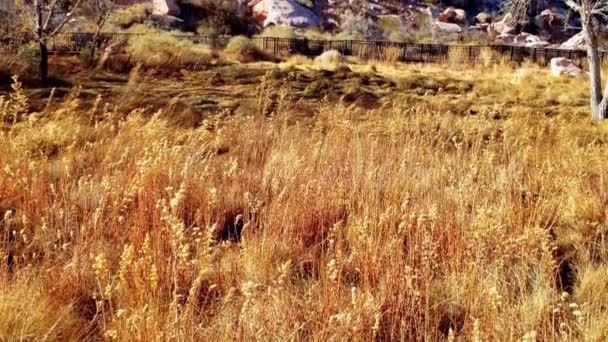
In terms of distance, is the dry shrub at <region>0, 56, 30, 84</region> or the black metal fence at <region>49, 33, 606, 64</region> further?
the black metal fence at <region>49, 33, 606, 64</region>

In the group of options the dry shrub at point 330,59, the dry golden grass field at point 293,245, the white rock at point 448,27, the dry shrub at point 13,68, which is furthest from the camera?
the white rock at point 448,27

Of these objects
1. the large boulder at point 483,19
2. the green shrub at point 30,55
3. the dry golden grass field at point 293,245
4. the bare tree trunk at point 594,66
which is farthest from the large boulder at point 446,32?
the dry golden grass field at point 293,245

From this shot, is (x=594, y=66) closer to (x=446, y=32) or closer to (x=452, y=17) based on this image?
(x=446, y=32)

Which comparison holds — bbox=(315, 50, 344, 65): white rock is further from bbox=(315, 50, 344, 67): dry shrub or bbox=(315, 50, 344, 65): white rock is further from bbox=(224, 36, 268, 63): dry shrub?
bbox=(224, 36, 268, 63): dry shrub

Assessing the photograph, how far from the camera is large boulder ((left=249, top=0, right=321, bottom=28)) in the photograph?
35.1m

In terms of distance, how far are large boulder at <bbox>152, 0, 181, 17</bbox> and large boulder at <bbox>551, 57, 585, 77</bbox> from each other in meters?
21.0

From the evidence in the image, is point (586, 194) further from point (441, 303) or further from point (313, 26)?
point (313, 26)

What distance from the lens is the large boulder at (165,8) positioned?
3261 cm

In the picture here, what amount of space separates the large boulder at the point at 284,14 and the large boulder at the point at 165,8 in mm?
5419

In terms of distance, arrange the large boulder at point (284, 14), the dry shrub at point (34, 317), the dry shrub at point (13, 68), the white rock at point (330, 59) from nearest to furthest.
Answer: the dry shrub at point (34, 317), the dry shrub at point (13, 68), the white rock at point (330, 59), the large boulder at point (284, 14)

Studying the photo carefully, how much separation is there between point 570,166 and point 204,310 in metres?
4.04

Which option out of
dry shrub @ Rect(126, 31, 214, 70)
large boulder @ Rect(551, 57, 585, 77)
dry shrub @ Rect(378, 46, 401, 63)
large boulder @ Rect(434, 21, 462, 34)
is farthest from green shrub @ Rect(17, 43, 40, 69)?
large boulder @ Rect(434, 21, 462, 34)

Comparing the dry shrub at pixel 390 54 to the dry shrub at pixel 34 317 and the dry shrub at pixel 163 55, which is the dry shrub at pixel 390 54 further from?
the dry shrub at pixel 34 317

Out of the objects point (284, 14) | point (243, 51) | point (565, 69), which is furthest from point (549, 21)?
point (243, 51)
